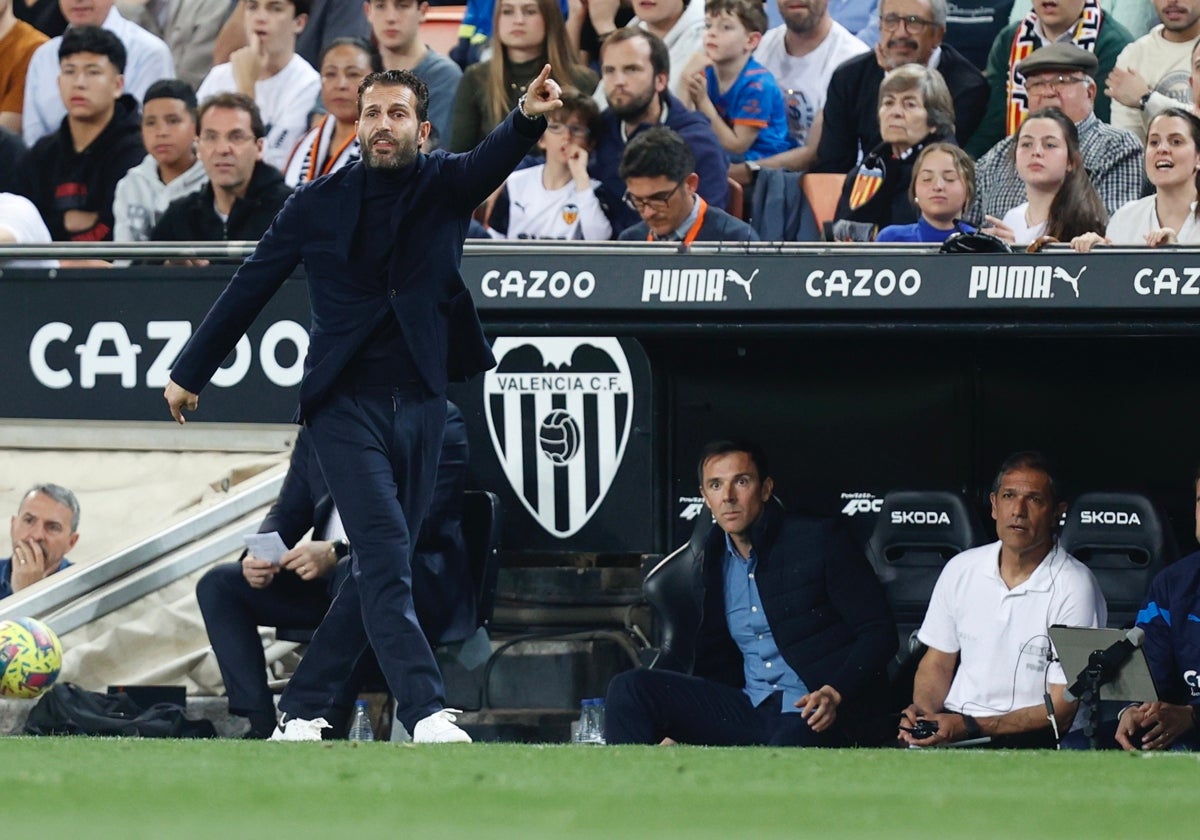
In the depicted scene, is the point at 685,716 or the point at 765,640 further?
the point at 765,640

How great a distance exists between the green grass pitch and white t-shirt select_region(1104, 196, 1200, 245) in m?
3.28

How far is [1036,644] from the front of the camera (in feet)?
25.1

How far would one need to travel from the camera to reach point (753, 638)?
8.10 metres

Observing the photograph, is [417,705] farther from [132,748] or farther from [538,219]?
[538,219]

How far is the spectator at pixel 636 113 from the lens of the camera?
32.7 feet

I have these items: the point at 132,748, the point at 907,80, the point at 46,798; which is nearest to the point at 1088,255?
the point at 907,80

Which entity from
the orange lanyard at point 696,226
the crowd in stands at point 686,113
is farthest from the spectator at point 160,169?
the orange lanyard at point 696,226

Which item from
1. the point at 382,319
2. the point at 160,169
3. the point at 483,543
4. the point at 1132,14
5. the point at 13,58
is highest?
the point at 13,58

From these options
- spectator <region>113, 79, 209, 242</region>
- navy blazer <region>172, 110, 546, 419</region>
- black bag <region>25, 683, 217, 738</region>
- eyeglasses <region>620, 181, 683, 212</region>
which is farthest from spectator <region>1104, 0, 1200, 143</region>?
black bag <region>25, 683, 217, 738</region>

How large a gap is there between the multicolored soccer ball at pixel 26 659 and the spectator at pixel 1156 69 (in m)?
5.19

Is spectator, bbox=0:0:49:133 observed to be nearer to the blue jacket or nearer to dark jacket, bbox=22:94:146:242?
dark jacket, bbox=22:94:146:242

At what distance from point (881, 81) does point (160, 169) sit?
3.72 meters

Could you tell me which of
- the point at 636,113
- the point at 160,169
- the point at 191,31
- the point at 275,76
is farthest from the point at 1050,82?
the point at 191,31

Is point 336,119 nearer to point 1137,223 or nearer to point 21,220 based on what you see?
point 21,220
